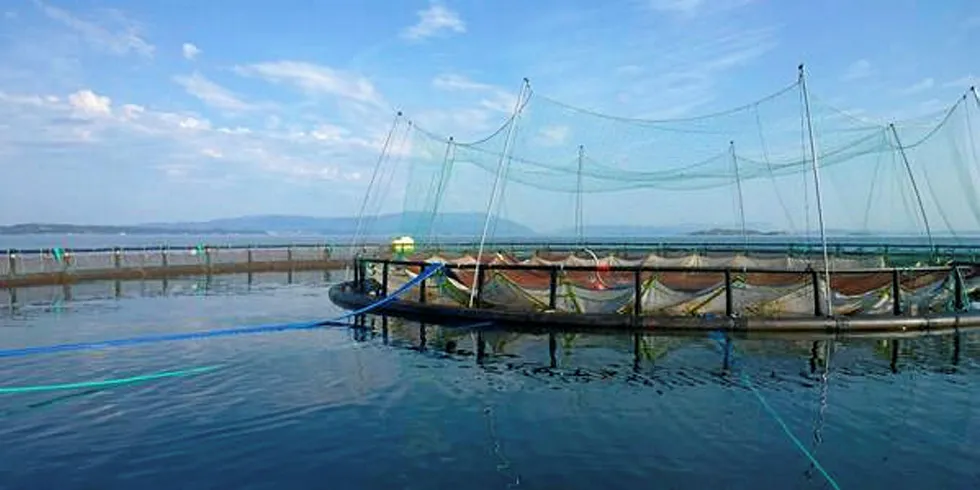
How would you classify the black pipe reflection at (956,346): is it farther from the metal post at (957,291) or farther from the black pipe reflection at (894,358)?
the metal post at (957,291)

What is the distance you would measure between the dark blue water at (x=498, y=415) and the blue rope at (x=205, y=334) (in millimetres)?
377

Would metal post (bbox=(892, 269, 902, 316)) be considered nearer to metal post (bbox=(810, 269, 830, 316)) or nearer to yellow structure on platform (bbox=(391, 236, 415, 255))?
metal post (bbox=(810, 269, 830, 316))

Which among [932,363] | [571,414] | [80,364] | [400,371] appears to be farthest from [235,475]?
[932,363]

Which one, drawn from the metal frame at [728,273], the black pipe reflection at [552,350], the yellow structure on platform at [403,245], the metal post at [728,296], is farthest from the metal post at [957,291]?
the yellow structure on platform at [403,245]

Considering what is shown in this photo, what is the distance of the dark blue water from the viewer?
6938mm

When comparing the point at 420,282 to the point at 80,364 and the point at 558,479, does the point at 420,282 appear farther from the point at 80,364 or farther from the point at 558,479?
the point at 558,479

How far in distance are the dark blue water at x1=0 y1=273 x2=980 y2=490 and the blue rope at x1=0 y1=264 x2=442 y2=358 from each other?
38cm

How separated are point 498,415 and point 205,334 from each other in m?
8.87

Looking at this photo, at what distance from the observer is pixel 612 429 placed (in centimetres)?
837

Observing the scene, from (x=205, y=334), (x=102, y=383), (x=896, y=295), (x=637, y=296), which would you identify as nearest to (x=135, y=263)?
(x=205, y=334)

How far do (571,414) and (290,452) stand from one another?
3.62m

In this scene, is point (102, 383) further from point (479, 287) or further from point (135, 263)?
point (135, 263)

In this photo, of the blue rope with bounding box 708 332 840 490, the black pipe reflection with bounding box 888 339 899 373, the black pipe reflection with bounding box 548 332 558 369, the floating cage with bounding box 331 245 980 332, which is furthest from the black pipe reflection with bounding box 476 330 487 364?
the black pipe reflection with bounding box 888 339 899 373

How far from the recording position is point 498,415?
904 centimetres
